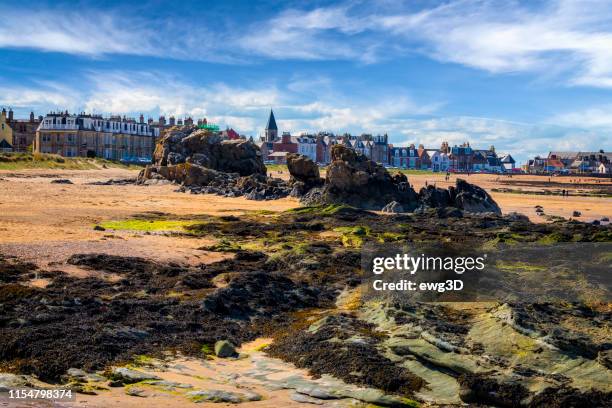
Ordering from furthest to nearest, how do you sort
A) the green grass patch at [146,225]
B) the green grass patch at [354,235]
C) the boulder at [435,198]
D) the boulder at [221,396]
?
1. the boulder at [435,198]
2. the green grass patch at [146,225]
3. the green grass patch at [354,235]
4. the boulder at [221,396]

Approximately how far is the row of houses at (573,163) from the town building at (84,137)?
93.7 meters

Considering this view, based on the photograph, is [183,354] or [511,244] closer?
[183,354]

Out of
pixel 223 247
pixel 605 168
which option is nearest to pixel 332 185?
pixel 223 247

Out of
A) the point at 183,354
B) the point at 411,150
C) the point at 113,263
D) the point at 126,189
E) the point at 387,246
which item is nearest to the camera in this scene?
the point at 183,354

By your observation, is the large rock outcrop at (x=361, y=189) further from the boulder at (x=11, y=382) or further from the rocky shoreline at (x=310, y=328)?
the boulder at (x=11, y=382)

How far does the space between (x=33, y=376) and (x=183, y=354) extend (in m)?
2.44

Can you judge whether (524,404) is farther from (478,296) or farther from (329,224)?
(329,224)

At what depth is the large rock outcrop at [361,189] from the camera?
3772cm

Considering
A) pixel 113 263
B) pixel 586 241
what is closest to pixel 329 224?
pixel 586 241

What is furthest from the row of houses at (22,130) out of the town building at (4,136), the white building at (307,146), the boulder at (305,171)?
the boulder at (305,171)

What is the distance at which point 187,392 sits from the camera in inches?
361

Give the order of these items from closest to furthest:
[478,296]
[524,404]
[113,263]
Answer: [524,404]
[478,296]
[113,263]

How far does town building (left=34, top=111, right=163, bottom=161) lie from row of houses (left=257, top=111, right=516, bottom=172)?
50699mm

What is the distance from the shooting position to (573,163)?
164500 mm
